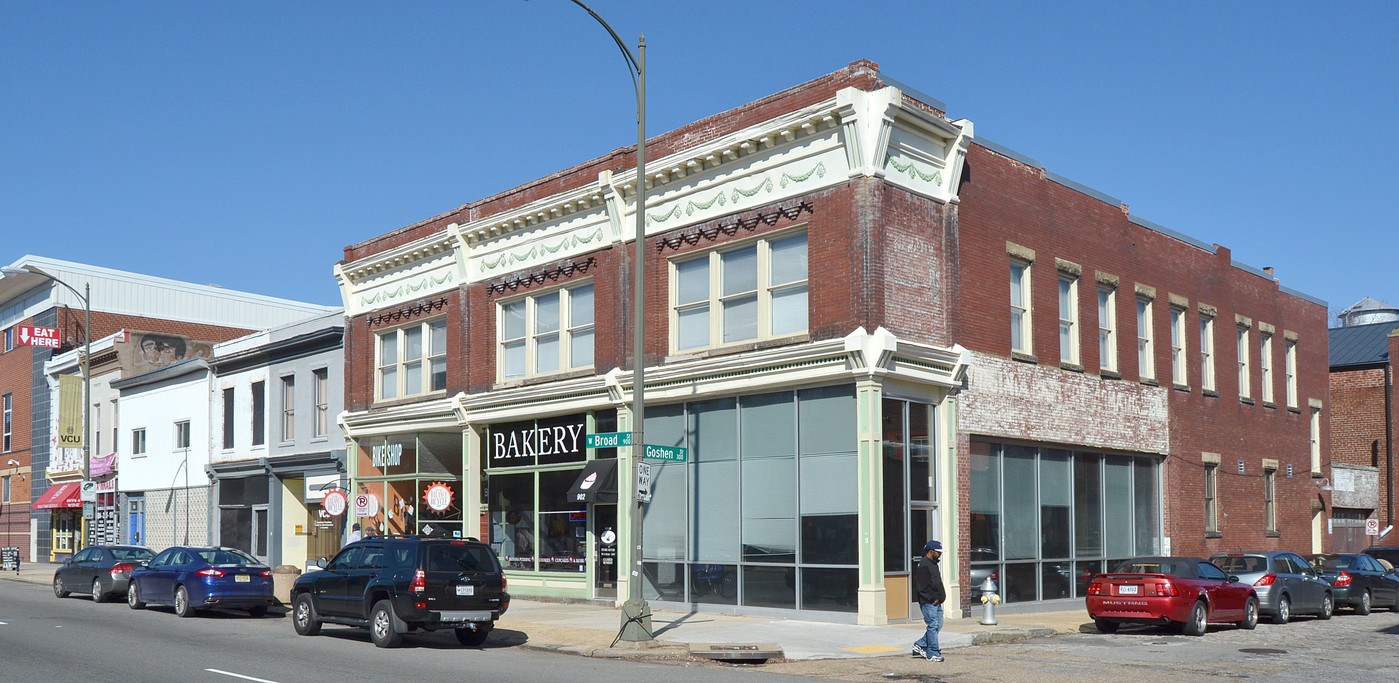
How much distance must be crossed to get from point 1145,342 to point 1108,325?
1.80 metres

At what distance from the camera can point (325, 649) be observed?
55.4ft

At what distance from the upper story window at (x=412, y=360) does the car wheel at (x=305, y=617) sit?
38.3ft

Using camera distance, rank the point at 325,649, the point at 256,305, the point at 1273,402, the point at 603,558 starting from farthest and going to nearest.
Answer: the point at 256,305
the point at 1273,402
the point at 603,558
the point at 325,649

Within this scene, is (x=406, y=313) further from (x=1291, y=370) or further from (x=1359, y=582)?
(x=1291, y=370)

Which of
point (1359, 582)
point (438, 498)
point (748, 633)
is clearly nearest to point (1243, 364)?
point (1359, 582)

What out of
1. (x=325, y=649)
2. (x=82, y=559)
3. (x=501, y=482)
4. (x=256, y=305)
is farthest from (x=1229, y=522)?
(x=256, y=305)

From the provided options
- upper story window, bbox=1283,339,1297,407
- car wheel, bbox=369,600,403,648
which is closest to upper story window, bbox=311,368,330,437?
car wheel, bbox=369,600,403,648

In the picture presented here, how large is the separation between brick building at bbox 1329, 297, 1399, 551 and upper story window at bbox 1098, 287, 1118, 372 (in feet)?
54.5

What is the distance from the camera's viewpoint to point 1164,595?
1914 cm

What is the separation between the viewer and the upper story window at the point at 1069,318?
83.7ft

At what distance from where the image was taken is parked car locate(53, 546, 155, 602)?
1046 inches

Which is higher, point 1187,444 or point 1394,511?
point 1187,444

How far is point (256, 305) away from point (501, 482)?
3958 centimetres

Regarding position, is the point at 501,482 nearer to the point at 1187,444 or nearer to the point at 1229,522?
the point at 1187,444
